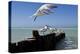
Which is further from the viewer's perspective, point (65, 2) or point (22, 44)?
point (65, 2)

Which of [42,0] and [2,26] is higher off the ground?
[42,0]

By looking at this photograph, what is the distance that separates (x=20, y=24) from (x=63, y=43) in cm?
66

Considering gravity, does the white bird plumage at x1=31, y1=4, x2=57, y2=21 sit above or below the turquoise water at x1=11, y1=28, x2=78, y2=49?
above

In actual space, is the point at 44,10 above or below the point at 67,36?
above

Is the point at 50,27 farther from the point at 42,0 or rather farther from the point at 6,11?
the point at 6,11

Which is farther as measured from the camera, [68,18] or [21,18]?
[68,18]

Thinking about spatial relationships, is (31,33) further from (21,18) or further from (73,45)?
(73,45)

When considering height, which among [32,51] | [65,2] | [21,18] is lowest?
[32,51]

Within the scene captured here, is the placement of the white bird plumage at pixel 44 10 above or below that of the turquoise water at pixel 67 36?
above

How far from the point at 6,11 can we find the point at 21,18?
0.21 m

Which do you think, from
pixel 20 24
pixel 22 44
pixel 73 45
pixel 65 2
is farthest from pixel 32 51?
pixel 65 2

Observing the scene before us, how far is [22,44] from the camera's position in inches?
106

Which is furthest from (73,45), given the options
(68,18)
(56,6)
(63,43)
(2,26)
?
(2,26)

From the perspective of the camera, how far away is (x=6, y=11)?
264 cm
